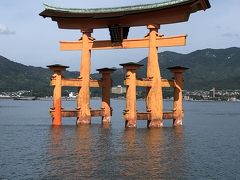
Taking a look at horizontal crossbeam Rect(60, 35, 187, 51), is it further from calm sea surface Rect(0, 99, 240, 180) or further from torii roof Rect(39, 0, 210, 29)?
calm sea surface Rect(0, 99, 240, 180)

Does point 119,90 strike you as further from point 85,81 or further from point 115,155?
point 115,155

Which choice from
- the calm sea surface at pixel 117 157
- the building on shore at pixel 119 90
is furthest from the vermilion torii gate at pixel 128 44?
the calm sea surface at pixel 117 157

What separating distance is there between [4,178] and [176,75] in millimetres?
32670

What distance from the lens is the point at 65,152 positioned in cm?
3234

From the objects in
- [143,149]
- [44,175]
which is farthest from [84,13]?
[44,175]

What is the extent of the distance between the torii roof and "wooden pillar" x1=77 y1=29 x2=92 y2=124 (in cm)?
170

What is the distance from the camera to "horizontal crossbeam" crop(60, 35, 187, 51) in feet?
151

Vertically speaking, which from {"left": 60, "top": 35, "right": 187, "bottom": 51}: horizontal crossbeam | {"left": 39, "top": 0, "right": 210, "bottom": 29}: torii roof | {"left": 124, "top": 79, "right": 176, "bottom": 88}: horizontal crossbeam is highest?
{"left": 39, "top": 0, "right": 210, "bottom": 29}: torii roof

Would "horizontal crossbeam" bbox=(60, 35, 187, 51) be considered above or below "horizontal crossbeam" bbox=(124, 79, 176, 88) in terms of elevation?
above

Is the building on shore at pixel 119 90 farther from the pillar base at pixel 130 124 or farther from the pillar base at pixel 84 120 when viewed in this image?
the pillar base at pixel 130 124

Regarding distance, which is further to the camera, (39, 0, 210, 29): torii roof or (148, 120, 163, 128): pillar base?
(148, 120, 163, 128): pillar base

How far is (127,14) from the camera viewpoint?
1922 inches

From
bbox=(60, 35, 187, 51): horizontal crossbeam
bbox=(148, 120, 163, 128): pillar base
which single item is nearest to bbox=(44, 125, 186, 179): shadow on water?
bbox=(148, 120, 163, 128): pillar base

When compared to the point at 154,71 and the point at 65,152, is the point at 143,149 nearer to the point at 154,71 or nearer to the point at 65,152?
the point at 65,152
